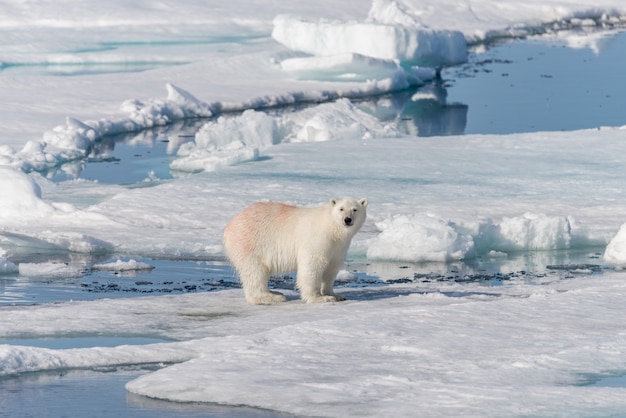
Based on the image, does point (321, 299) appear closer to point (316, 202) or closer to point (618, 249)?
point (618, 249)

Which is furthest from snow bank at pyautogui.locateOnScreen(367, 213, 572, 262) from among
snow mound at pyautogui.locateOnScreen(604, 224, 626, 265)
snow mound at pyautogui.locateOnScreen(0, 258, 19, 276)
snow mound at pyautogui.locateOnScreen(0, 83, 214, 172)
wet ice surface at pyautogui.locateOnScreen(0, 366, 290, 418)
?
snow mound at pyautogui.locateOnScreen(0, 83, 214, 172)

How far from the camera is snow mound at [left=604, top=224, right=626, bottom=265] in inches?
313

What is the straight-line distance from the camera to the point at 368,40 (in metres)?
19.5

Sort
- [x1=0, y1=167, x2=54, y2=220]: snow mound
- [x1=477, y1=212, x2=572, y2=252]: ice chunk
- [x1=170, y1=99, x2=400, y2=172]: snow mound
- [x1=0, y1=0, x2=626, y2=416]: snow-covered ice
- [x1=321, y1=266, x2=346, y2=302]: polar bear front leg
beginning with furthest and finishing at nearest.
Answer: [x1=170, y1=99, x2=400, y2=172]: snow mound
[x1=0, y1=167, x2=54, y2=220]: snow mound
[x1=477, y1=212, x2=572, y2=252]: ice chunk
[x1=321, y1=266, x2=346, y2=302]: polar bear front leg
[x1=0, y1=0, x2=626, y2=416]: snow-covered ice

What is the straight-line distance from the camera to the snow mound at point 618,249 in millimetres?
7938

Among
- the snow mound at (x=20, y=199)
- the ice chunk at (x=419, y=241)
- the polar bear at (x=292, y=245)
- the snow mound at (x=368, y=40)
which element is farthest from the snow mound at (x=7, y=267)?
the snow mound at (x=368, y=40)

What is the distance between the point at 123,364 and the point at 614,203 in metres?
5.72

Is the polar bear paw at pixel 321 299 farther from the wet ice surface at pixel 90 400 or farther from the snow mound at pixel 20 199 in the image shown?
the snow mound at pixel 20 199

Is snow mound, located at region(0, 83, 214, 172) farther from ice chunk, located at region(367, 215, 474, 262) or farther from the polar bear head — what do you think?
the polar bear head

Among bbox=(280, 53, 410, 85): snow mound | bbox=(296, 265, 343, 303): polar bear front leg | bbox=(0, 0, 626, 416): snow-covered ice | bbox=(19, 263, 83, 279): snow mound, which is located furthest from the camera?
bbox=(280, 53, 410, 85): snow mound

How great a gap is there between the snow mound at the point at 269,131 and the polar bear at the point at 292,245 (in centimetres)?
559

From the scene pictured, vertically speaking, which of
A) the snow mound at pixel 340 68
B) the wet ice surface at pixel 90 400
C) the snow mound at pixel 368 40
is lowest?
the wet ice surface at pixel 90 400

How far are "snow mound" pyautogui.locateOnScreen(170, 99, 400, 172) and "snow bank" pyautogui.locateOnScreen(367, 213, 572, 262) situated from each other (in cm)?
404

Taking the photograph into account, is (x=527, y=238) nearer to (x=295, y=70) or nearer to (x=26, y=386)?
(x=26, y=386)
